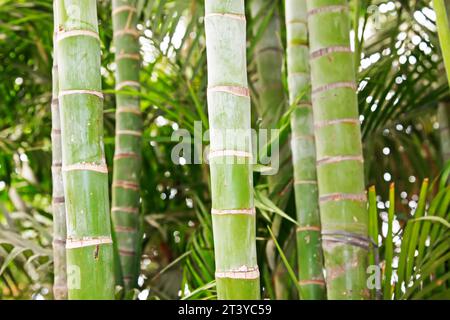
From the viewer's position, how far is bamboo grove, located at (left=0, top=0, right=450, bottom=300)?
0.66m

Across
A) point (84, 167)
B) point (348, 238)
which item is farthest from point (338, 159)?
point (84, 167)

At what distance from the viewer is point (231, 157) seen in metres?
0.65

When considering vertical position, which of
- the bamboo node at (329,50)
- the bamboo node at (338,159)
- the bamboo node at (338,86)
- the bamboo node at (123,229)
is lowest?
the bamboo node at (123,229)

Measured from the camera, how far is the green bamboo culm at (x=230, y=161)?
0.65 metres

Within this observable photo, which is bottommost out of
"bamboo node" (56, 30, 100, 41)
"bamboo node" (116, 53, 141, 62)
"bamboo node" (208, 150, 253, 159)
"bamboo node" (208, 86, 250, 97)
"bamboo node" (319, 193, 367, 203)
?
"bamboo node" (319, 193, 367, 203)

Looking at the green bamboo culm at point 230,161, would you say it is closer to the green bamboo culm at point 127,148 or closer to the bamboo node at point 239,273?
the bamboo node at point 239,273

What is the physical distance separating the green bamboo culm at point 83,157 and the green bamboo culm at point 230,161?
119 mm

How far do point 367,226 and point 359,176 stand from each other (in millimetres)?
70

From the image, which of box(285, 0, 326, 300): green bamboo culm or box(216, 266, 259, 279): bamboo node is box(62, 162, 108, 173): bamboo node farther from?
box(285, 0, 326, 300): green bamboo culm

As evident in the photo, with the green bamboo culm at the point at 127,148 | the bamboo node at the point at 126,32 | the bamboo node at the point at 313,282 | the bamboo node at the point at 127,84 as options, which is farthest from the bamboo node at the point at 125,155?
the bamboo node at the point at 313,282

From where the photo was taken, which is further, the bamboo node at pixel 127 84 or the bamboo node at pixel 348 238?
the bamboo node at pixel 127 84

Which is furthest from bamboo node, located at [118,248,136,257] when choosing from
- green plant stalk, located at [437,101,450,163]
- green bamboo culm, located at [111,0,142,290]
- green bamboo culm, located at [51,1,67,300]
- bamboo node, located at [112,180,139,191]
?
green plant stalk, located at [437,101,450,163]
